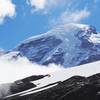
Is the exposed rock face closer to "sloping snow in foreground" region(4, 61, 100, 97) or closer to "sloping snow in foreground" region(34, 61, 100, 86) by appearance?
"sloping snow in foreground" region(4, 61, 100, 97)

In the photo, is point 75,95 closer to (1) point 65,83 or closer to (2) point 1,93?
A: (1) point 65,83

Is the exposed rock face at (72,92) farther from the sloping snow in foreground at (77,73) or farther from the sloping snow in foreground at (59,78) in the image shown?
the sloping snow in foreground at (77,73)

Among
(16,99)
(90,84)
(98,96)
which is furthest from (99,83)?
(16,99)

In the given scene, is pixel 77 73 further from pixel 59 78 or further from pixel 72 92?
pixel 72 92

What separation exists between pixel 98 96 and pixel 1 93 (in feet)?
76.2

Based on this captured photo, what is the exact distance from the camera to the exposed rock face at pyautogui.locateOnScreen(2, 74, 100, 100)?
43966mm

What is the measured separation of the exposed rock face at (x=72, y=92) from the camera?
43966 millimetres

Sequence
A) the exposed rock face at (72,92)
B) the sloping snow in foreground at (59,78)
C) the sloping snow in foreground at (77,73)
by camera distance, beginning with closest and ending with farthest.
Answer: the exposed rock face at (72,92) < the sloping snow in foreground at (59,78) < the sloping snow in foreground at (77,73)

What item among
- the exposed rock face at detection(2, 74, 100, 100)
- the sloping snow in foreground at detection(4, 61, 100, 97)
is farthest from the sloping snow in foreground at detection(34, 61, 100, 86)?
the exposed rock face at detection(2, 74, 100, 100)

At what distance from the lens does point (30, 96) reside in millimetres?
50000

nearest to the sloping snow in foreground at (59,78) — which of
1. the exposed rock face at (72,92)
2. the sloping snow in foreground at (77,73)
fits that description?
the sloping snow in foreground at (77,73)

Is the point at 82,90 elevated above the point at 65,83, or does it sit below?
below


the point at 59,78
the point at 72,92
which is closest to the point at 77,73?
the point at 59,78

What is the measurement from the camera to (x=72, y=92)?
4497 cm
